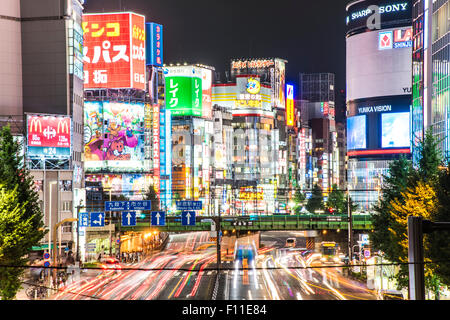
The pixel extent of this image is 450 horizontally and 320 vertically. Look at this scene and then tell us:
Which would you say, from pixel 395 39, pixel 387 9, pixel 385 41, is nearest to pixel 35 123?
pixel 385 41

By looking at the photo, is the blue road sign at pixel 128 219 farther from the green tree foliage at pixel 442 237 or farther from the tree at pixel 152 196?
the tree at pixel 152 196

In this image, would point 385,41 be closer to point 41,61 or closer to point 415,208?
point 41,61

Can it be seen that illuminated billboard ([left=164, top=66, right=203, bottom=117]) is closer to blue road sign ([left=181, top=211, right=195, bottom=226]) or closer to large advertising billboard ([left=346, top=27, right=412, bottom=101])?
large advertising billboard ([left=346, top=27, right=412, bottom=101])

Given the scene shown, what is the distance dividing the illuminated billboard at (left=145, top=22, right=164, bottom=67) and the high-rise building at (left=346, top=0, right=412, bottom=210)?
1890 inches

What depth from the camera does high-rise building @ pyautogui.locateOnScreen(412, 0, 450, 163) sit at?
6481cm

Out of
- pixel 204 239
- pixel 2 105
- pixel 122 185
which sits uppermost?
pixel 2 105

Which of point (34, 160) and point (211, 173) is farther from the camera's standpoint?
point (211, 173)

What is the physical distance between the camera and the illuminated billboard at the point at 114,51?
389 ft

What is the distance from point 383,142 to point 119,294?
106m

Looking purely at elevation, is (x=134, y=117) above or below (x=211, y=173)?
above

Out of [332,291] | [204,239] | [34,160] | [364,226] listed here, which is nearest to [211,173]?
[204,239]

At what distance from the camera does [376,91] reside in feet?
504

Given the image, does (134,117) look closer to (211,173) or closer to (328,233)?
(328,233)

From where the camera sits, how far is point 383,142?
481 feet
